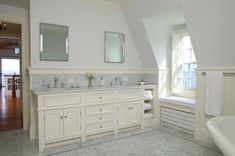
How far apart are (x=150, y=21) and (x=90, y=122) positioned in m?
2.36

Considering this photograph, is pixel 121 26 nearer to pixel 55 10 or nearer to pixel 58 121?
pixel 55 10

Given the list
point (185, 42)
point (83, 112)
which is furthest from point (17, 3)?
point (185, 42)

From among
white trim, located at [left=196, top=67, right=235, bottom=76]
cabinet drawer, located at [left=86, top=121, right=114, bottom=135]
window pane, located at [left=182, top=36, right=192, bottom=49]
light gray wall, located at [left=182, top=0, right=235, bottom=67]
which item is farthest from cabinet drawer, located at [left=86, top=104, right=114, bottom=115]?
window pane, located at [left=182, top=36, right=192, bottom=49]

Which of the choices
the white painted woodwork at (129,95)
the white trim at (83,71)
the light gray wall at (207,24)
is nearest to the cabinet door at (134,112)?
the white painted woodwork at (129,95)

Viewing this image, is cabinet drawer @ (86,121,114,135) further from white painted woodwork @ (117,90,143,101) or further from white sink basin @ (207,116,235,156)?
white sink basin @ (207,116,235,156)

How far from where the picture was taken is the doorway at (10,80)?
4504 millimetres

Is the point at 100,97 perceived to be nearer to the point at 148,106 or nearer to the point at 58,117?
the point at 58,117

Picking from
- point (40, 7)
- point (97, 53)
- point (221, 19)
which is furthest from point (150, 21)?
point (40, 7)

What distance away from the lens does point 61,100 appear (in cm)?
296

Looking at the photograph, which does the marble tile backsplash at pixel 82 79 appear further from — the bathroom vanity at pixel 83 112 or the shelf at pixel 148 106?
the shelf at pixel 148 106

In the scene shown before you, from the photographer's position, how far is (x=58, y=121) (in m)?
2.96

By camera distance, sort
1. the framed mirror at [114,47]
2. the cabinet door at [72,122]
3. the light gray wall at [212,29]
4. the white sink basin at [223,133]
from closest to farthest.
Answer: the white sink basin at [223,133]
the light gray wall at [212,29]
the cabinet door at [72,122]
the framed mirror at [114,47]

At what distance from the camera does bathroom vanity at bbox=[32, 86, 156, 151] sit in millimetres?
2869

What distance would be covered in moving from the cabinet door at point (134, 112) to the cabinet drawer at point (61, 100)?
3.72 ft
